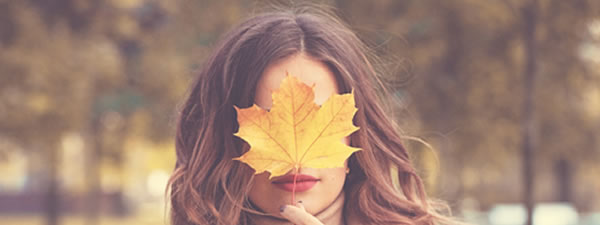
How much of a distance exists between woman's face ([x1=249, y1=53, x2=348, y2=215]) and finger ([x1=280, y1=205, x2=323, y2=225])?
5.3 inches

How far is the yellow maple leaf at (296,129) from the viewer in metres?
1.92

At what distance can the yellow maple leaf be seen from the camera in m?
1.92

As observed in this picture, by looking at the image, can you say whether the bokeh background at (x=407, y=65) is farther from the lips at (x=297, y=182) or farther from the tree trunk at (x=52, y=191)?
the lips at (x=297, y=182)

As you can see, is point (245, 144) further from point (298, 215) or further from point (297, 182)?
point (298, 215)

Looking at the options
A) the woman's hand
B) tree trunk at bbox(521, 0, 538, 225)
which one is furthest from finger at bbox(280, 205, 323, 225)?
tree trunk at bbox(521, 0, 538, 225)

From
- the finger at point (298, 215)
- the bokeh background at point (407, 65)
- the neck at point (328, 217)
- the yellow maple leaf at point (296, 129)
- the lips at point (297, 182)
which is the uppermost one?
the bokeh background at point (407, 65)

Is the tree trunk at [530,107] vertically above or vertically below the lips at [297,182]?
above

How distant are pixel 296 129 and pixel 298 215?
214mm

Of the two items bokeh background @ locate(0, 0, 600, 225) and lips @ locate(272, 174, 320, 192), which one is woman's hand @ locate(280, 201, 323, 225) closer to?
lips @ locate(272, 174, 320, 192)

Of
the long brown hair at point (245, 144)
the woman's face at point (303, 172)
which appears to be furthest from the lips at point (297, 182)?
the long brown hair at point (245, 144)

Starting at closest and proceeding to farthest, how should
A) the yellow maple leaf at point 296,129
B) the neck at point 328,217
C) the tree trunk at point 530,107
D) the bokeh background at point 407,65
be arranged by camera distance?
1. the yellow maple leaf at point 296,129
2. the neck at point 328,217
3. the tree trunk at point 530,107
4. the bokeh background at point 407,65

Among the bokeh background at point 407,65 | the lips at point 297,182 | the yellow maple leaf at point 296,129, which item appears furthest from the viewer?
the bokeh background at point 407,65

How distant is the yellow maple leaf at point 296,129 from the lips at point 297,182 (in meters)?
0.17

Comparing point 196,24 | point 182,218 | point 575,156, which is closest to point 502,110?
point 196,24
